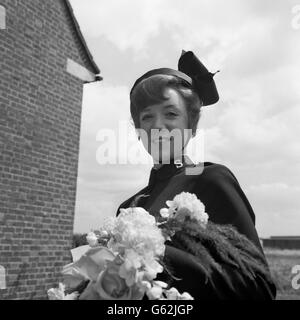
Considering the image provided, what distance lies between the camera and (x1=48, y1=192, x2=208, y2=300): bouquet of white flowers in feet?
4.94

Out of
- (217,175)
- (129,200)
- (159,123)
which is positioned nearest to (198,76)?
(159,123)

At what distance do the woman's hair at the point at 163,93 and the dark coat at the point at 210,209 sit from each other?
25cm

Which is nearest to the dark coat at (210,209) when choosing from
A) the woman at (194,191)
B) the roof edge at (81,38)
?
the woman at (194,191)

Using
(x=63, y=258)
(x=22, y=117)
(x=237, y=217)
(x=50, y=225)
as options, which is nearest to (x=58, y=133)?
(x=22, y=117)

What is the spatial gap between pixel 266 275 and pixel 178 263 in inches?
15.2

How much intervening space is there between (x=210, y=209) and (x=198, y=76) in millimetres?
786

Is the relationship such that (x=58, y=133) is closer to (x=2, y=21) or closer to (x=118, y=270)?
(x=2, y=21)

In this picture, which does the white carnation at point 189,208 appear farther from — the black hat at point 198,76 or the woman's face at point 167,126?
the black hat at point 198,76

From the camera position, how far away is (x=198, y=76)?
235cm

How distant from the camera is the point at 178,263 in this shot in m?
1.63

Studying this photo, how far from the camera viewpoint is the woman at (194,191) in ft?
5.46

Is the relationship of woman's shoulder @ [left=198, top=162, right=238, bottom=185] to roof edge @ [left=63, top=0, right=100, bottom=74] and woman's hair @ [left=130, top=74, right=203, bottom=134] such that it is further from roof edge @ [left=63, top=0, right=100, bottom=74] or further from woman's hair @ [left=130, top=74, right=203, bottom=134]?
roof edge @ [left=63, top=0, right=100, bottom=74]

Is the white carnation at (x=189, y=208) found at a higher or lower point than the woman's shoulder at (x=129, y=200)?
lower

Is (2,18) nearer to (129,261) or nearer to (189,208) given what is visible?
(189,208)
